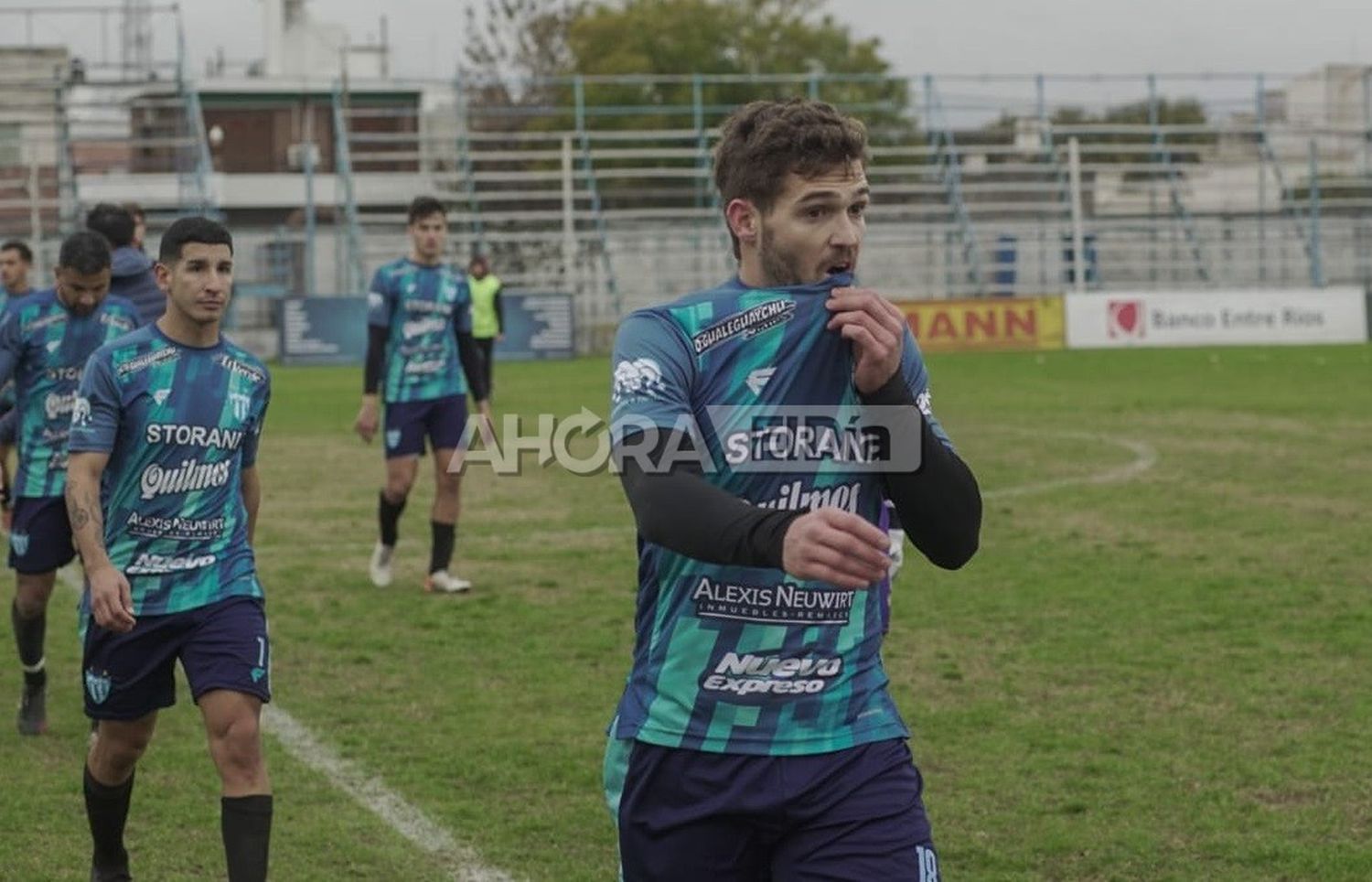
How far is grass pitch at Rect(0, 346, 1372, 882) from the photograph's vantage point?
6.80 meters

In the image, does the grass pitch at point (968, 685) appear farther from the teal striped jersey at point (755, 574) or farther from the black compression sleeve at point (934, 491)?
the black compression sleeve at point (934, 491)

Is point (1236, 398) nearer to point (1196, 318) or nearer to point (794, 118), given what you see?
point (1196, 318)

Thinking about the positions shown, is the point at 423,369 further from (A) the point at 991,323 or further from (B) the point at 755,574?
(A) the point at 991,323

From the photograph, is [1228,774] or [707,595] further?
[1228,774]

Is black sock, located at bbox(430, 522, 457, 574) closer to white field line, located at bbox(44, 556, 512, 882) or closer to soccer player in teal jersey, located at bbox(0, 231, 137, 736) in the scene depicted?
white field line, located at bbox(44, 556, 512, 882)

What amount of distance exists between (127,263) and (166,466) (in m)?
4.32

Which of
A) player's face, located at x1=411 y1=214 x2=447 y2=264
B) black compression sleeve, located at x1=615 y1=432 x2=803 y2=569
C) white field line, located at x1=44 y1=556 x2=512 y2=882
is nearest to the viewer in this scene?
black compression sleeve, located at x1=615 y1=432 x2=803 y2=569

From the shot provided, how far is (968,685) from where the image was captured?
9242 millimetres

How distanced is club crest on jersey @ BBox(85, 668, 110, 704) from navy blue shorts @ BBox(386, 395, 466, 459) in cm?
626

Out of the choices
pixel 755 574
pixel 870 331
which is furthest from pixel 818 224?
pixel 755 574

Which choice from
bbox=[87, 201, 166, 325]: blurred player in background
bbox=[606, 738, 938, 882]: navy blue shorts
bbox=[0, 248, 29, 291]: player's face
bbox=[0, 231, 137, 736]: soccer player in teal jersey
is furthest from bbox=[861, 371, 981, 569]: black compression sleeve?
bbox=[0, 248, 29, 291]: player's face

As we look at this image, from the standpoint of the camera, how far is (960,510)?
3.62 m

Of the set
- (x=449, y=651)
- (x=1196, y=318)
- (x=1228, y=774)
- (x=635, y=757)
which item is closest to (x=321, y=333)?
(x=1196, y=318)

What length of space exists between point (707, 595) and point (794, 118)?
0.87 meters
